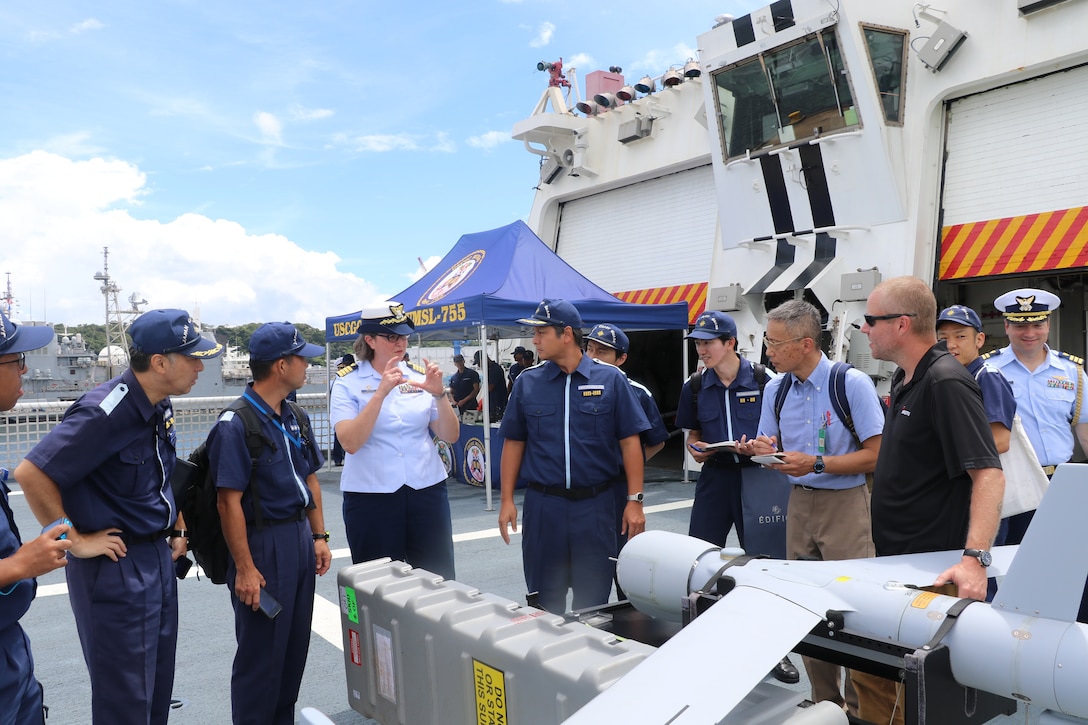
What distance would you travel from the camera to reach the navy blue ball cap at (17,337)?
6.68 feet

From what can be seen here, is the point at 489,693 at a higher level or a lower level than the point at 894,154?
lower

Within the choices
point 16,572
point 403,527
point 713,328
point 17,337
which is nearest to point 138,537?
point 16,572

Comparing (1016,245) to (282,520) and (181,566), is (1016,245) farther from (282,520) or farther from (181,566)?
(181,566)

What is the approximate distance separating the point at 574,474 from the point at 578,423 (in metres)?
0.24

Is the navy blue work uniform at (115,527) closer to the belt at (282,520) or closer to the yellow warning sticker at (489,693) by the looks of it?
the belt at (282,520)

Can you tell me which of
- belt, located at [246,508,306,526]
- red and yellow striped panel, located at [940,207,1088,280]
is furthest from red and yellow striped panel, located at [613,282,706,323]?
belt, located at [246,508,306,526]

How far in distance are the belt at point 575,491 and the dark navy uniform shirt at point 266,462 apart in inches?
43.9

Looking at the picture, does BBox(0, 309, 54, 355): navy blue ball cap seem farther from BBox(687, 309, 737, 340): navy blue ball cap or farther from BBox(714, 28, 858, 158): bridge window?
BBox(714, 28, 858, 158): bridge window

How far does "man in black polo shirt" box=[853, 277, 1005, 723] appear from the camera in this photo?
7.25 feet

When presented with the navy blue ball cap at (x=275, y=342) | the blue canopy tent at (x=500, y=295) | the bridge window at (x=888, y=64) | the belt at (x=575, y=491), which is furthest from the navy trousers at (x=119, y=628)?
the bridge window at (x=888, y=64)

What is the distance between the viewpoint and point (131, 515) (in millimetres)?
2455

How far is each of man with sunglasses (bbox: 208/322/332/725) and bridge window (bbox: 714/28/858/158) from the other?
20.3 feet

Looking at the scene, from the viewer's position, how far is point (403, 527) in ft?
12.0

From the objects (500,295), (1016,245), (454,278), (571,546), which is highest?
(454,278)
